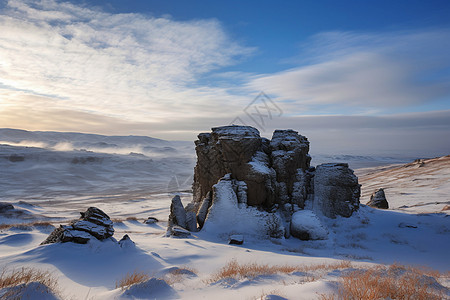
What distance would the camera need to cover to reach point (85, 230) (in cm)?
943

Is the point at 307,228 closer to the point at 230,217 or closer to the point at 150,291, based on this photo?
the point at 230,217

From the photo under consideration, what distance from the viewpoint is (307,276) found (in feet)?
19.6

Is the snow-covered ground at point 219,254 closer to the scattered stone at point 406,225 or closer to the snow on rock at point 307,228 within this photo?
the scattered stone at point 406,225

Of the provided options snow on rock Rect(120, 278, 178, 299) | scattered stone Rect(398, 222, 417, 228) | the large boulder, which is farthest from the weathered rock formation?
snow on rock Rect(120, 278, 178, 299)

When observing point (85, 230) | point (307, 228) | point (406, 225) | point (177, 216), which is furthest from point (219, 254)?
point (406, 225)

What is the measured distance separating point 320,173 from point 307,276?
1204cm

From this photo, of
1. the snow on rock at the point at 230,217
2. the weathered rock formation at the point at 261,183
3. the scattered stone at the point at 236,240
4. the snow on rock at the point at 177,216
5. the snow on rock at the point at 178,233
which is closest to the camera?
the scattered stone at the point at 236,240

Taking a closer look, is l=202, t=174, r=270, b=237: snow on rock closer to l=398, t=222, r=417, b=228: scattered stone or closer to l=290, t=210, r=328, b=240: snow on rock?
Answer: l=290, t=210, r=328, b=240: snow on rock

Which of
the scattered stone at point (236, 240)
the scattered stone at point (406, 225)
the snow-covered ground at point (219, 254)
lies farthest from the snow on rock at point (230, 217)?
the scattered stone at point (406, 225)

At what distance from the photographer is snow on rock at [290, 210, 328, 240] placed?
43.9 feet

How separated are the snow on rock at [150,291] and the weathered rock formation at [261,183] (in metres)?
8.85

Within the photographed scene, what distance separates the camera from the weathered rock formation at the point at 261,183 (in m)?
14.2

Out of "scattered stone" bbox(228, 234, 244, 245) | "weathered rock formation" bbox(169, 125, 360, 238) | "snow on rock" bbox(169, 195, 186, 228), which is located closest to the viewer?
"scattered stone" bbox(228, 234, 244, 245)

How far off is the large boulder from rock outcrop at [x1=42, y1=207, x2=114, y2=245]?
1253 cm
